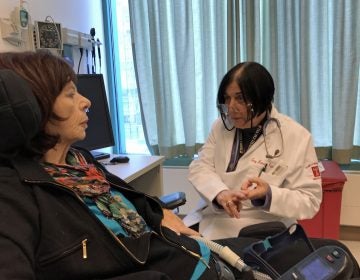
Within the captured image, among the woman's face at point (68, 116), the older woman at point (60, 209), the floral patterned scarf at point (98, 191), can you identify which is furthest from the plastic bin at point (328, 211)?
the woman's face at point (68, 116)

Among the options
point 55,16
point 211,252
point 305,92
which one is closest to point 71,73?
point 211,252

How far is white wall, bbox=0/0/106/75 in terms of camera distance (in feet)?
6.31

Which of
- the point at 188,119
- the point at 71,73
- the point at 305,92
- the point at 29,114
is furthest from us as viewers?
the point at 188,119

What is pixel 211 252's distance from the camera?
115 centimetres

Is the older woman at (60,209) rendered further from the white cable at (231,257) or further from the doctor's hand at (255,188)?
the doctor's hand at (255,188)

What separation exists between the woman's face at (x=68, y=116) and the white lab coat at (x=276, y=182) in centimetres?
68

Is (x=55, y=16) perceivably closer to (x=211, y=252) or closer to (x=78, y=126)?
(x=78, y=126)

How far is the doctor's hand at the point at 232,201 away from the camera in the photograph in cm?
140

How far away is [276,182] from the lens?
152 centimetres

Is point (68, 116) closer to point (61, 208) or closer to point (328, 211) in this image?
point (61, 208)

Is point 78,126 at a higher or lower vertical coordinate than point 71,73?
lower

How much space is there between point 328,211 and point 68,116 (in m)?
1.94

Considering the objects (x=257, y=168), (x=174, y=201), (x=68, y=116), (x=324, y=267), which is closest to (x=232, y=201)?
(x=257, y=168)

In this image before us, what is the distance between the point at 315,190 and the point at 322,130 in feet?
4.08
